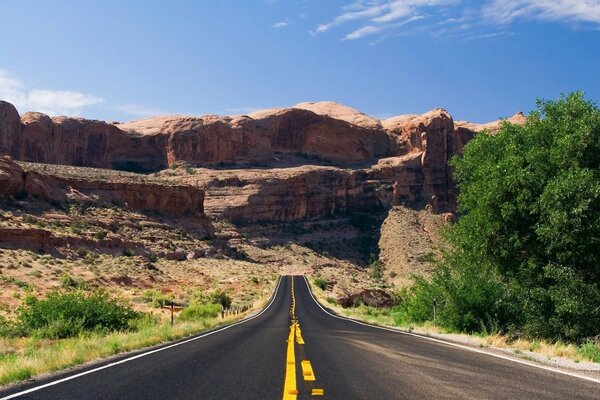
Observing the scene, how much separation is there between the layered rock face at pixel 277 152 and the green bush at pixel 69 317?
93.1 metres

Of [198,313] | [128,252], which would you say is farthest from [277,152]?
[198,313]

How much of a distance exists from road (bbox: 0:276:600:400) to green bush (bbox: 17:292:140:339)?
29.9 feet

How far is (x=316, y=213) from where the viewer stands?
12594cm

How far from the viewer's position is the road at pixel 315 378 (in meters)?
7.17

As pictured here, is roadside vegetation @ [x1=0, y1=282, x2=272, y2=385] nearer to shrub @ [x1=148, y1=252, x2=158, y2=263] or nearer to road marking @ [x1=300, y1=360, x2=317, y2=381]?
road marking @ [x1=300, y1=360, x2=317, y2=381]

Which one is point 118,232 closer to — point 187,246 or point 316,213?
point 187,246

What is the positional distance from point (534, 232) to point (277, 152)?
411ft

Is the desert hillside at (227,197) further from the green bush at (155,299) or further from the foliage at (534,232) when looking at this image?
the foliage at (534,232)

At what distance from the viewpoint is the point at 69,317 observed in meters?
20.6

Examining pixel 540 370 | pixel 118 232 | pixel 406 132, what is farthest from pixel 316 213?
pixel 540 370

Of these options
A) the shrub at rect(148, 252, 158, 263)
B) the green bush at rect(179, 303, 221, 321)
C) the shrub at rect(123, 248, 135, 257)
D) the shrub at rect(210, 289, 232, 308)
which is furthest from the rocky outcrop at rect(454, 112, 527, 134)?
the green bush at rect(179, 303, 221, 321)

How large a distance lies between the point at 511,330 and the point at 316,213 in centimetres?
10926

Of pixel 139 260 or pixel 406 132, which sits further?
pixel 406 132

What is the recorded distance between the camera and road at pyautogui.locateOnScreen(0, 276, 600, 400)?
23.5 ft
